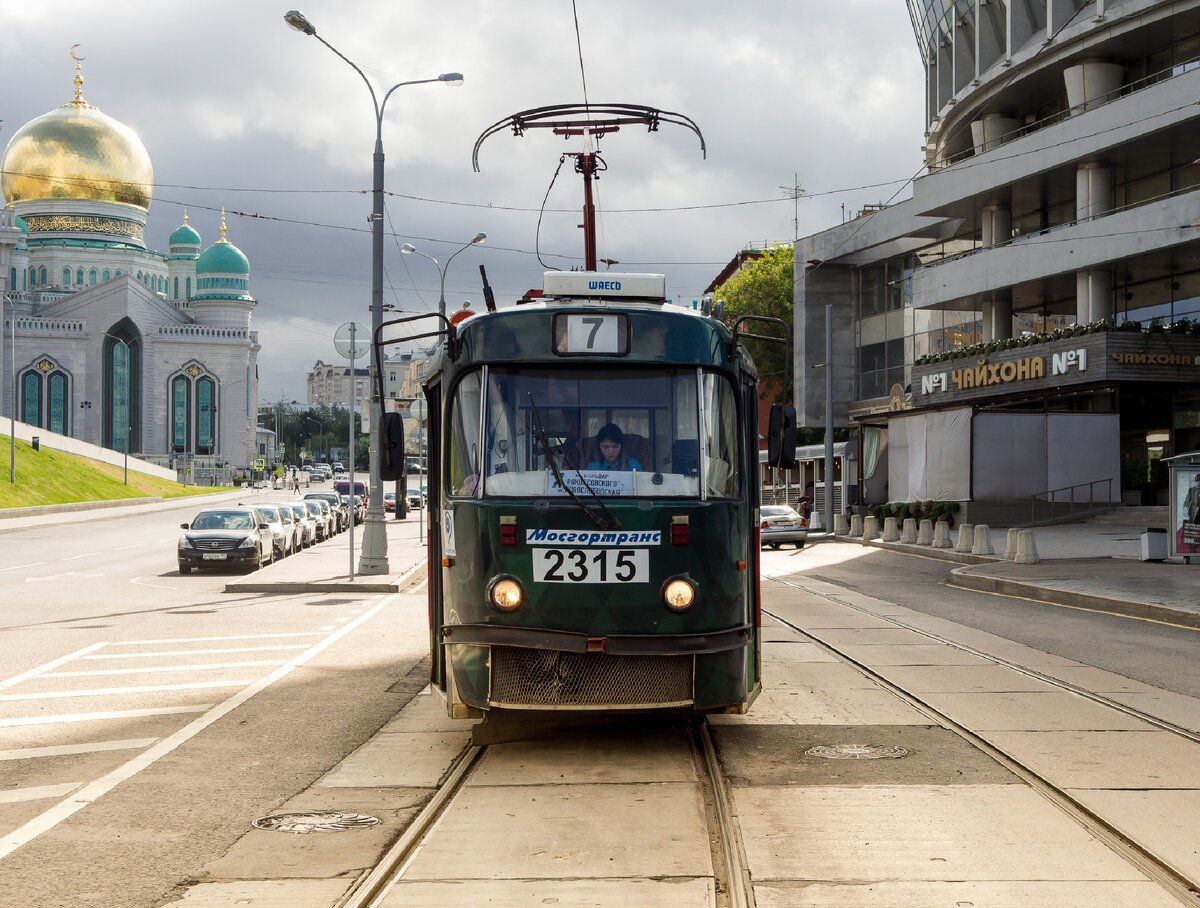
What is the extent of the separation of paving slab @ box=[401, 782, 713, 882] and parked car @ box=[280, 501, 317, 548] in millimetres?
31837

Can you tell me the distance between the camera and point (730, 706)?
27.2 ft

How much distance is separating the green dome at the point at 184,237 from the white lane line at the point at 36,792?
452 ft

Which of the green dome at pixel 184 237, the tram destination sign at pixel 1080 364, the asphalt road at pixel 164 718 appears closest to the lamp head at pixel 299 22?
the asphalt road at pixel 164 718

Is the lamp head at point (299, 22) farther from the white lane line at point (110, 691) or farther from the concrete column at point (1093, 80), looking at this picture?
the concrete column at point (1093, 80)

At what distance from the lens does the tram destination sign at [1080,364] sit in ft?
141

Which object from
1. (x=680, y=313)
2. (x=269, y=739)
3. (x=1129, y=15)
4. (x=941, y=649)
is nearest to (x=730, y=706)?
(x=680, y=313)

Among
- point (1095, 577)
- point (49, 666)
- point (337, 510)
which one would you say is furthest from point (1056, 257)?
point (49, 666)

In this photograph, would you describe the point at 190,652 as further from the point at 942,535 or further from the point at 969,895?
the point at 942,535

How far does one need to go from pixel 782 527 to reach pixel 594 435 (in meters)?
32.8

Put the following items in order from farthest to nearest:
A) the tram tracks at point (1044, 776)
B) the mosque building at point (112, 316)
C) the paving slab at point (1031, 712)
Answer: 1. the mosque building at point (112, 316)
2. the paving slab at point (1031, 712)
3. the tram tracks at point (1044, 776)

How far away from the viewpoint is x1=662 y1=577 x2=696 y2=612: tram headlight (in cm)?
796

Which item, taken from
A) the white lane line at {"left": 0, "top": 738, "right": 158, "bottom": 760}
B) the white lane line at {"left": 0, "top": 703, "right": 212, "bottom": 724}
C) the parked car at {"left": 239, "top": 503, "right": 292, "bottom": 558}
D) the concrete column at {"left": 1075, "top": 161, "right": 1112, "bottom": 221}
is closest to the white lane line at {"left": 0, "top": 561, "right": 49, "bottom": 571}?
the parked car at {"left": 239, "top": 503, "right": 292, "bottom": 558}

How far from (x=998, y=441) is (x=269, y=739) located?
3649cm

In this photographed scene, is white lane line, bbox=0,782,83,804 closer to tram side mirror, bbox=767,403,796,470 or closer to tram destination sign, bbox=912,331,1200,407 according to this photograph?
tram side mirror, bbox=767,403,796,470
